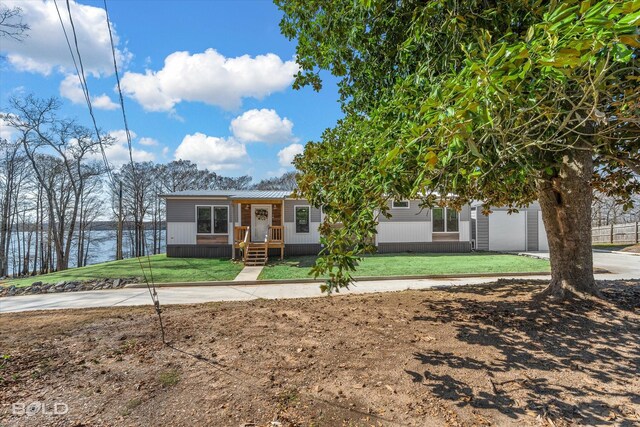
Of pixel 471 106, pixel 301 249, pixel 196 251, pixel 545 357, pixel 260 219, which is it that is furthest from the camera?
pixel 260 219

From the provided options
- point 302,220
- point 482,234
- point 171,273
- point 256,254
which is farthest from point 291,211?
point 482,234

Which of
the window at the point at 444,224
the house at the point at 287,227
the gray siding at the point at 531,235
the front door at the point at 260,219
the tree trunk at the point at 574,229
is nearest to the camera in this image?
the tree trunk at the point at 574,229

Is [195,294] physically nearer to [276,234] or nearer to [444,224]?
[276,234]

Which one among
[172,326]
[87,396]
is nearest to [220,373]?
[87,396]

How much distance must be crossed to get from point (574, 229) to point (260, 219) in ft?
42.0

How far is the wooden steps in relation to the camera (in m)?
12.6

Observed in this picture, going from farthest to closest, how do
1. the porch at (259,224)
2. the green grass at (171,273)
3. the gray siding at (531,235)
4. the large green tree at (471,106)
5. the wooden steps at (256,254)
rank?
the gray siding at (531,235) → the porch at (259,224) → the wooden steps at (256,254) → the green grass at (171,273) → the large green tree at (471,106)

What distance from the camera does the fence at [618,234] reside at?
1816 centimetres

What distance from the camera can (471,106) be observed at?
174 cm

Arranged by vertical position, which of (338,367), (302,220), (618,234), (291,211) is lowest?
(338,367)

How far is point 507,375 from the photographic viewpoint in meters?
2.72

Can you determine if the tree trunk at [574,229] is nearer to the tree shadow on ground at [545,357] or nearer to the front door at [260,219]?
the tree shadow on ground at [545,357]

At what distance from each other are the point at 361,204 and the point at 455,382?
186cm

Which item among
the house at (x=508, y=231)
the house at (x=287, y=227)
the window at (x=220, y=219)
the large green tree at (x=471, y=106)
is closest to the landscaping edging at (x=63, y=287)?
the house at (x=287, y=227)
